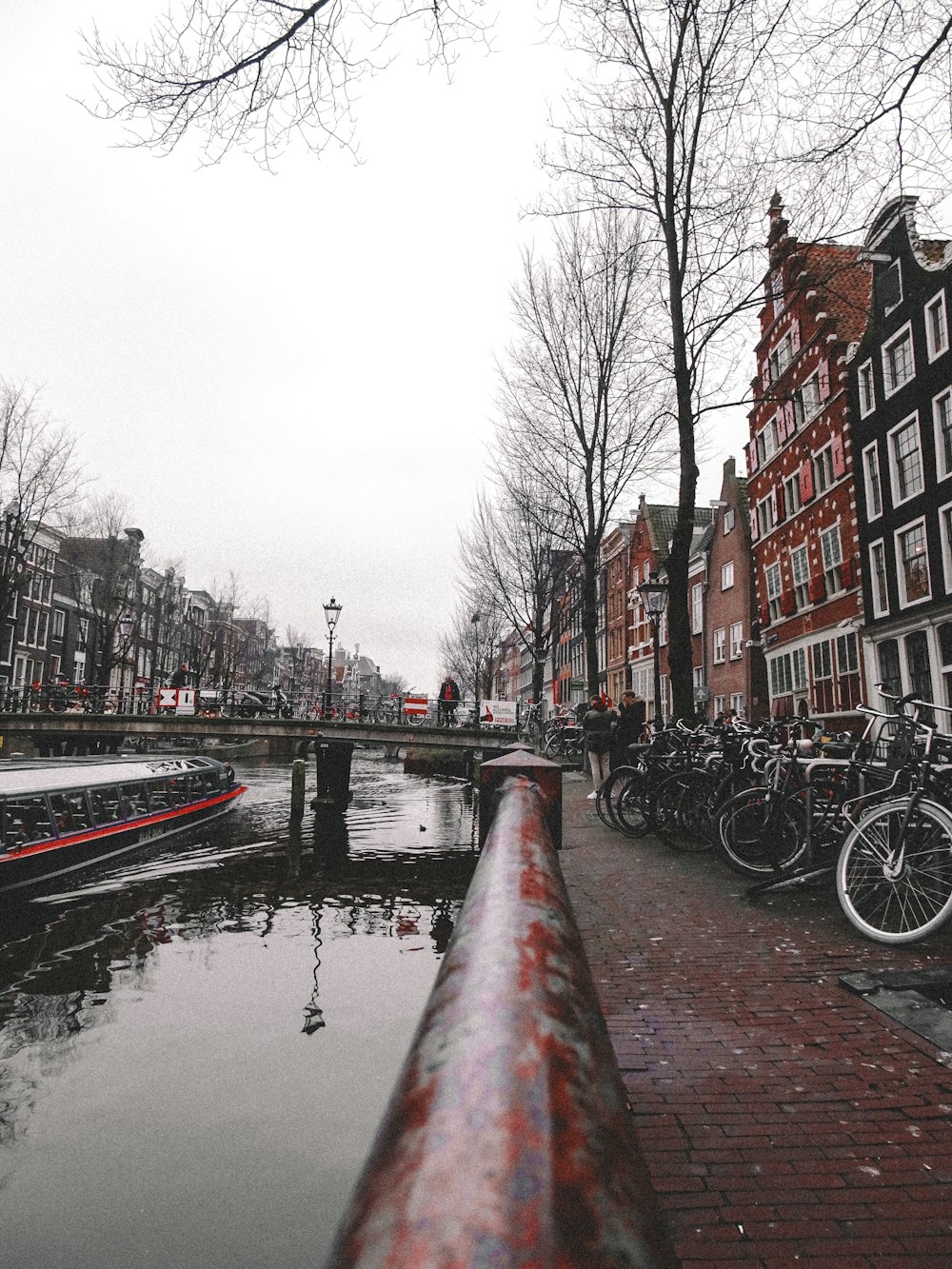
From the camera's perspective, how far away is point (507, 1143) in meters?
0.42

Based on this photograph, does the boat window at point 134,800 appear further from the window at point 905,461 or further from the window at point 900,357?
the window at point 900,357

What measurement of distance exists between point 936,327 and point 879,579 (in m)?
5.98

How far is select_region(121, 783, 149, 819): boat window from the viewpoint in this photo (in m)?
17.8

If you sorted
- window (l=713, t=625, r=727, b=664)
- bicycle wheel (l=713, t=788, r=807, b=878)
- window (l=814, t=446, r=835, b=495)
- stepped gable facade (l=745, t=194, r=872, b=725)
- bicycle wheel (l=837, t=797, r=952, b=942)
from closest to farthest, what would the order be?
bicycle wheel (l=837, t=797, r=952, b=942) < bicycle wheel (l=713, t=788, r=807, b=878) < stepped gable facade (l=745, t=194, r=872, b=725) < window (l=814, t=446, r=835, b=495) < window (l=713, t=625, r=727, b=664)

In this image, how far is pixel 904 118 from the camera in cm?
596

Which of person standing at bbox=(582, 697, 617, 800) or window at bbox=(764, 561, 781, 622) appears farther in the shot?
window at bbox=(764, 561, 781, 622)

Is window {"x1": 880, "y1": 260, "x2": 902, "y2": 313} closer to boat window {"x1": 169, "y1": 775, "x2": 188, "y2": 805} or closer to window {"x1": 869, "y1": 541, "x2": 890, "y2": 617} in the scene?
window {"x1": 869, "y1": 541, "x2": 890, "y2": 617}

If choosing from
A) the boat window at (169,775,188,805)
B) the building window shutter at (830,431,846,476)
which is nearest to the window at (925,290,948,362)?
the building window shutter at (830,431,846,476)

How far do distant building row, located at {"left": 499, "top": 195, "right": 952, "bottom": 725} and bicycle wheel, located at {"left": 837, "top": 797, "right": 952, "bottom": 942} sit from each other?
710 centimetres

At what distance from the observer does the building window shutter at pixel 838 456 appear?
22875 millimetres

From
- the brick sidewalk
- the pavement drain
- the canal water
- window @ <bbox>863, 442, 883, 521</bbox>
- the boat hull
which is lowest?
the canal water

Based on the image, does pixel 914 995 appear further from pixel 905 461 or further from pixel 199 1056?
pixel 905 461

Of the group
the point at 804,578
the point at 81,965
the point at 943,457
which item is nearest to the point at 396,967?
the point at 81,965

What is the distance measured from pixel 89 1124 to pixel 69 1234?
1.29m
